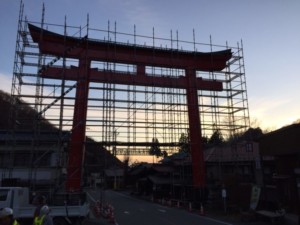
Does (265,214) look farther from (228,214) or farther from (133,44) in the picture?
(133,44)

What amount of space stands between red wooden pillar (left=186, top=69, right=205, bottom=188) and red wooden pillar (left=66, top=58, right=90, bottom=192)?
7914mm

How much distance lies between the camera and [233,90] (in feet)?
83.4

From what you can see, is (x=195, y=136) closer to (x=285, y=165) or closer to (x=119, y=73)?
(x=285, y=165)

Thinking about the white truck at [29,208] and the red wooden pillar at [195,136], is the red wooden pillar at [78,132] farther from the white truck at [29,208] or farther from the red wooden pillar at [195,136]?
the red wooden pillar at [195,136]

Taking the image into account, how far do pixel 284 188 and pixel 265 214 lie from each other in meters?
4.06

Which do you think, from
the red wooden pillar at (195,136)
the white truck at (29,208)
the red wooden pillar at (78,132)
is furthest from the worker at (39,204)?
the red wooden pillar at (195,136)

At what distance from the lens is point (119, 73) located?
22453mm

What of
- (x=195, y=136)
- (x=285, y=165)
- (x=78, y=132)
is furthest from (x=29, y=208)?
(x=285, y=165)

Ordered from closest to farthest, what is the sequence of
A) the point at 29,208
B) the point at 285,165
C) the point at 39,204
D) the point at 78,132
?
the point at 39,204 → the point at 29,208 → the point at 285,165 → the point at 78,132

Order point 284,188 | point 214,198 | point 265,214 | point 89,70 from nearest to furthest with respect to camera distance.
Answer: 1. point 265,214
2. point 284,188
3. point 89,70
4. point 214,198

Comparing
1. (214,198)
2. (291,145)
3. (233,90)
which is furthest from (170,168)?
(291,145)

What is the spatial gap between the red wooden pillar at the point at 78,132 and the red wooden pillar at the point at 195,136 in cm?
791

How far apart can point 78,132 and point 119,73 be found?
17.3 ft

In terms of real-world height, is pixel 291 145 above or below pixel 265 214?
above
